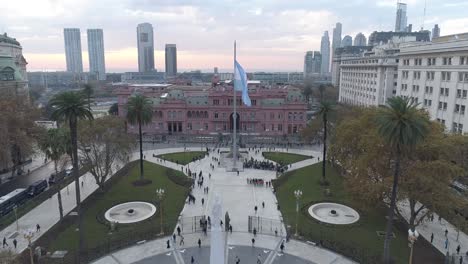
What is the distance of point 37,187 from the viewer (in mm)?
→ 50000

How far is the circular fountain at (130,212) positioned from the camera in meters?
41.1

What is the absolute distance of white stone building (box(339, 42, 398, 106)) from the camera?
102 meters

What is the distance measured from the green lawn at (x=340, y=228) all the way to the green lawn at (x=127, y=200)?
15.0 metres

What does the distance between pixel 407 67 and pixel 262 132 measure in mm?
41113

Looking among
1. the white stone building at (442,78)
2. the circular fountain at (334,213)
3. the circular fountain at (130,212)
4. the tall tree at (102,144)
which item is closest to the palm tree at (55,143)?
the tall tree at (102,144)

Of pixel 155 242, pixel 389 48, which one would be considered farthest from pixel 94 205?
pixel 389 48

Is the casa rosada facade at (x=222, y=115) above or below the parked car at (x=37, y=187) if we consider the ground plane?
above

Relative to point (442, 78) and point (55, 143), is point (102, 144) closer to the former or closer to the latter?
point (55, 143)

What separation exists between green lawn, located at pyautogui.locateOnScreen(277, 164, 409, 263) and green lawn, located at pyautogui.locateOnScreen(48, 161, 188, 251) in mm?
14984

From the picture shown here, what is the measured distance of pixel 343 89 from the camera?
5645 inches

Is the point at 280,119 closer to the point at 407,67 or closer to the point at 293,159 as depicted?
the point at 293,159

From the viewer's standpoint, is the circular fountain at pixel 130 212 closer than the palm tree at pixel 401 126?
No

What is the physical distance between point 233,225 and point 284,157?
34.2 metres

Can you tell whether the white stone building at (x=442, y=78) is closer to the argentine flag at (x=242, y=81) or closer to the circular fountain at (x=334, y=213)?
the circular fountain at (x=334, y=213)
